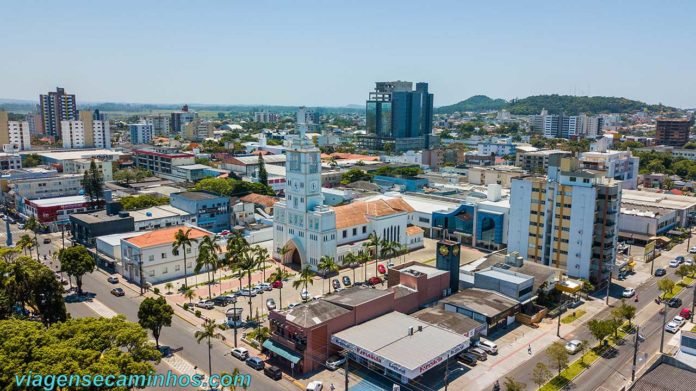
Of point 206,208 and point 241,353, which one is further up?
point 206,208

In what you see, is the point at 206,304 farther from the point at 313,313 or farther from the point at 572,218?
the point at 572,218

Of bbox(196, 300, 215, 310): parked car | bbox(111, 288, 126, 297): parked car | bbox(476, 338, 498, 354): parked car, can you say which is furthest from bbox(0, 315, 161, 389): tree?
bbox(476, 338, 498, 354): parked car

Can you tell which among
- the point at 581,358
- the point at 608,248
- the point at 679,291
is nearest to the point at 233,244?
Answer: the point at 581,358

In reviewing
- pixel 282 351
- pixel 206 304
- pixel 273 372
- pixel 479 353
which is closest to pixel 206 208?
pixel 206 304

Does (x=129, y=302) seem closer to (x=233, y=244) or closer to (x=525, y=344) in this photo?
(x=233, y=244)

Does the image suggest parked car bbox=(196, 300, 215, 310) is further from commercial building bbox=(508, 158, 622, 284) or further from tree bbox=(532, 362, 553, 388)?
commercial building bbox=(508, 158, 622, 284)
